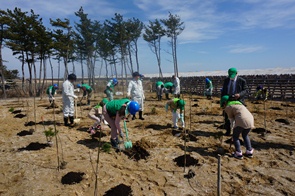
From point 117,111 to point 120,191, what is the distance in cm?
165

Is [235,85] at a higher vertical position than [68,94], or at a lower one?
higher

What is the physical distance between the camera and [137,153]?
14.0ft

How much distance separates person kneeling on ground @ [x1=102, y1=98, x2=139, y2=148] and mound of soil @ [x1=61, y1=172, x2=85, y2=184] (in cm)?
120

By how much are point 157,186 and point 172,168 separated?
0.64 m

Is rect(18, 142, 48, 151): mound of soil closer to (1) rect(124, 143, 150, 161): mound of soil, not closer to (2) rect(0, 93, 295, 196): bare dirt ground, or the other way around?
(2) rect(0, 93, 295, 196): bare dirt ground

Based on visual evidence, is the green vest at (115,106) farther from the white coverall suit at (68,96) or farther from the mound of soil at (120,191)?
the white coverall suit at (68,96)

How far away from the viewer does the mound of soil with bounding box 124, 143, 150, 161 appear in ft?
13.4

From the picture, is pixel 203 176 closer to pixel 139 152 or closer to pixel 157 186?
pixel 157 186

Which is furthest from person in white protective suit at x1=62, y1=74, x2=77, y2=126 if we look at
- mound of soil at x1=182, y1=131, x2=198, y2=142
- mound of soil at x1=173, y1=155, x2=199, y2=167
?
mound of soil at x1=173, y1=155, x2=199, y2=167

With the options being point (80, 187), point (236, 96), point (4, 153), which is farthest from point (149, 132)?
point (4, 153)

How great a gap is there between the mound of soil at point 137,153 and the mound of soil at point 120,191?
1.09 meters

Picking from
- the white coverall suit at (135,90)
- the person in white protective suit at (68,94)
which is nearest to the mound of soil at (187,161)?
the white coverall suit at (135,90)

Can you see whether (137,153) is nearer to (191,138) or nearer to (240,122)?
(191,138)

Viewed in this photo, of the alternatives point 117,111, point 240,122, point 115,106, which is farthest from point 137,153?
point 240,122
